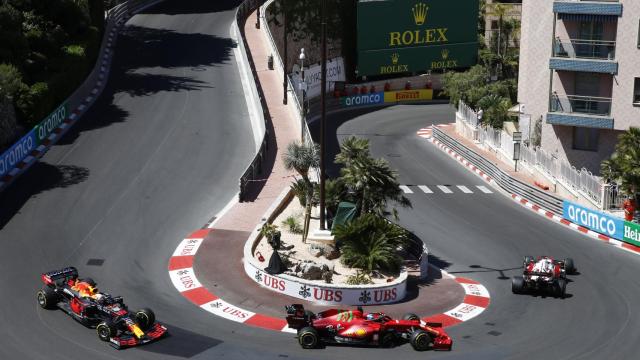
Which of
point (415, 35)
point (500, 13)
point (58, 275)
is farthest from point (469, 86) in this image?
point (58, 275)

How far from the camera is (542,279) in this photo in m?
32.9

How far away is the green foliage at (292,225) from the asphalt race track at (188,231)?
13.1ft

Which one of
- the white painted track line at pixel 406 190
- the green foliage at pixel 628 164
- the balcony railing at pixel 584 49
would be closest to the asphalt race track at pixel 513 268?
the white painted track line at pixel 406 190

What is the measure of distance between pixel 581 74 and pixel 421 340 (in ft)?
97.8

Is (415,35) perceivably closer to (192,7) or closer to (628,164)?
(192,7)

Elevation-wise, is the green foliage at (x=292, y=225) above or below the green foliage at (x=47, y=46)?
below

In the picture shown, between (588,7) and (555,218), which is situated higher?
(588,7)

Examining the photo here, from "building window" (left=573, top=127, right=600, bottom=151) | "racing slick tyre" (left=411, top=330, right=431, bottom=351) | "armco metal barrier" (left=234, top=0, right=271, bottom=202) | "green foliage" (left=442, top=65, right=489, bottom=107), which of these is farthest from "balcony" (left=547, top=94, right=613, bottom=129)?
"racing slick tyre" (left=411, top=330, right=431, bottom=351)

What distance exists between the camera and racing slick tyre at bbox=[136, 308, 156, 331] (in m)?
27.4

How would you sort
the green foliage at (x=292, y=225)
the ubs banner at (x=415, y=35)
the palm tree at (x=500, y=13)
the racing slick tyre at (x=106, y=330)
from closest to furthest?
the racing slick tyre at (x=106, y=330)
the green foliage at (x=292, y=225)
the ubs banner at (x=415, y=35)
the palm tree at (x=500, y=13)

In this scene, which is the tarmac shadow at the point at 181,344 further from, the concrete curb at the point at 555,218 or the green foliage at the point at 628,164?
the green foliage at the point at 628,164

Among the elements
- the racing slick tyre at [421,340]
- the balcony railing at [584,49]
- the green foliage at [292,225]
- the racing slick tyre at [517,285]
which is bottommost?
the racing slick tyre at [517,285]

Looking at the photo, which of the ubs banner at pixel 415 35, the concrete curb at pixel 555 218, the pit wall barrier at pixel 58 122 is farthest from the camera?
the ubs banner at pixel 415 35

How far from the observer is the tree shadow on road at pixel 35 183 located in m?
39.3
